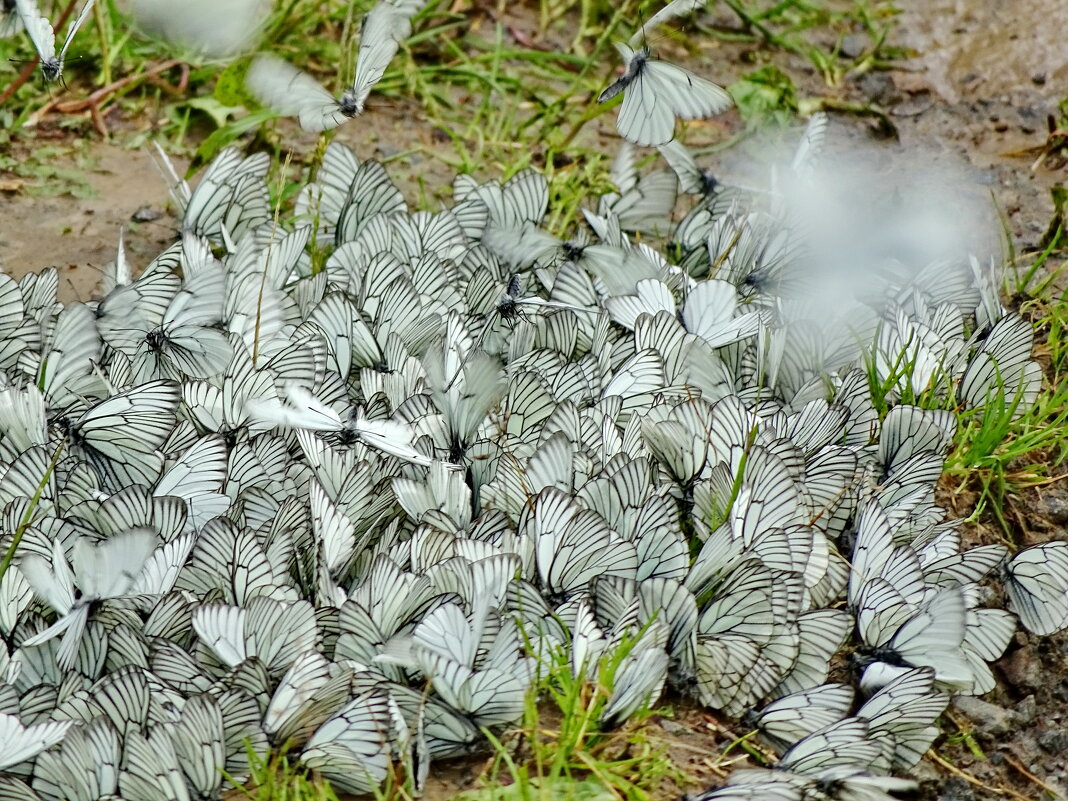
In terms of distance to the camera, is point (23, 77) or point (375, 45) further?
point (23, 77)

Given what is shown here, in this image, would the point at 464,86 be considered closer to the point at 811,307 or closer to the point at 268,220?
the point at 268,220

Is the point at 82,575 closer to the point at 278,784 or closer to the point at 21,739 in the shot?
the point at 21,739

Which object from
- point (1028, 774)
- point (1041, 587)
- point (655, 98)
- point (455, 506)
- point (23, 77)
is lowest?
point (1028, 774)

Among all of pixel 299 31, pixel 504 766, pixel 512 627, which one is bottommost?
pixel 504 766

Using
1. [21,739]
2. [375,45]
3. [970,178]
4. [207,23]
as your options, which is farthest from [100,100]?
[970,178]

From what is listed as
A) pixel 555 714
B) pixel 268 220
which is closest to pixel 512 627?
pixel 555 714

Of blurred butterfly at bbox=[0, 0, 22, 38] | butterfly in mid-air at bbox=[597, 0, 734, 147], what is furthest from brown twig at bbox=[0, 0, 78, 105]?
butterfly in mid-air at bbox=[597, 0, 734, 147]
